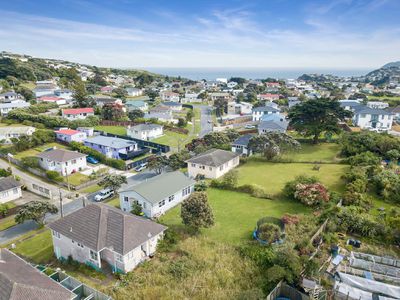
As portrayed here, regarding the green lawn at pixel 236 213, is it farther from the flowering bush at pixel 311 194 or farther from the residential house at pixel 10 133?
the residential house at pixel 10 133

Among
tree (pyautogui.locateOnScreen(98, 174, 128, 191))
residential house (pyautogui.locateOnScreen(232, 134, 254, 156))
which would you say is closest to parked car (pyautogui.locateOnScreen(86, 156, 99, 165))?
tree (pyautogui.locateOnScreen(98, 174, 128, 191))

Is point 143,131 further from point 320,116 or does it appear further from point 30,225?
point 320,116

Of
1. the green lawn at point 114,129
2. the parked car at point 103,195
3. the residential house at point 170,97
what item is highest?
the residential house at point 170,97

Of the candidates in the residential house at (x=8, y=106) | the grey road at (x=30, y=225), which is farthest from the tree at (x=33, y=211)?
the residential house at (x=8, y=106)

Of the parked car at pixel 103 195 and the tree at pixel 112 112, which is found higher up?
the tree at pixel 112 112

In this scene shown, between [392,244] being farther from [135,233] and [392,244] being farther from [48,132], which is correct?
[48,132]

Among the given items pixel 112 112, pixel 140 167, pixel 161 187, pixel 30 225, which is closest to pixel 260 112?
pixel 112 112
